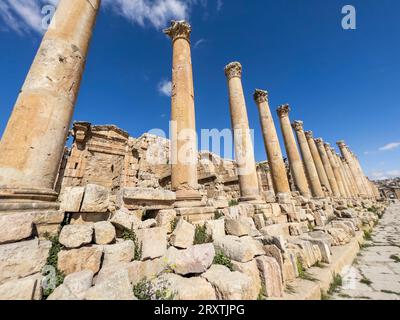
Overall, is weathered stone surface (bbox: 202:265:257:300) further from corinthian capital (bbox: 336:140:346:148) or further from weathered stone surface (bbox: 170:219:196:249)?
corinthian capital (bbox: 336:140:346:148)

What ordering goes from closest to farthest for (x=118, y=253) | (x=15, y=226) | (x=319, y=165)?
(x=15, y=226), (x=118, y=253), (x=319, y=165)

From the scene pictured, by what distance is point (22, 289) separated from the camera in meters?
1.88

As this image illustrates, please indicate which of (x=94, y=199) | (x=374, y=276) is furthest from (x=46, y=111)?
(x=374, y=276)

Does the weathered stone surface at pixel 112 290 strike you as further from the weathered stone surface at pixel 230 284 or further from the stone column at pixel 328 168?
the stone column at pixel 328 168

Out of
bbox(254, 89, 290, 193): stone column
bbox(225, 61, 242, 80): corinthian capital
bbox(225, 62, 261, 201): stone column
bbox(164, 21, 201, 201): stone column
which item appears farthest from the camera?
bbox(254, 89, 290, 193): stone column

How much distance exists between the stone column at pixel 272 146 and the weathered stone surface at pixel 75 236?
8929mm

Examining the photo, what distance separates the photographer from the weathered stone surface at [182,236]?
321 cm

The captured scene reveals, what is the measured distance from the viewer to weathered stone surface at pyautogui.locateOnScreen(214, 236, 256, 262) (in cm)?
293

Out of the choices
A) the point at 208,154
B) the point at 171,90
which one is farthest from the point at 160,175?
the point at 171,90

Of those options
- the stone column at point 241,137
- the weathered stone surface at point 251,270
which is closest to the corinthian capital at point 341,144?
the stone column at point 241,137

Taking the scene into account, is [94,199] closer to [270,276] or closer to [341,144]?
[270,276]

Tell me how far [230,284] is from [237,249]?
0.75 m

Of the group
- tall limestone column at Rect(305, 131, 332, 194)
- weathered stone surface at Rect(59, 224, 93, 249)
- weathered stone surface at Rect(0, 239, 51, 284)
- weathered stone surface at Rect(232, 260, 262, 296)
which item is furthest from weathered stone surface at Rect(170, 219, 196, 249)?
tall limestone column at Rect(305, 131, 332, 194)

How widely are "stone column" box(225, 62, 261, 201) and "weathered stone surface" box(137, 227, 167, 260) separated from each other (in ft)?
16.0
